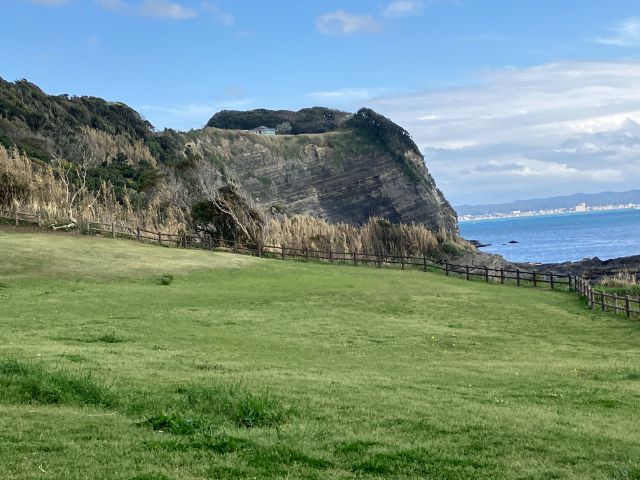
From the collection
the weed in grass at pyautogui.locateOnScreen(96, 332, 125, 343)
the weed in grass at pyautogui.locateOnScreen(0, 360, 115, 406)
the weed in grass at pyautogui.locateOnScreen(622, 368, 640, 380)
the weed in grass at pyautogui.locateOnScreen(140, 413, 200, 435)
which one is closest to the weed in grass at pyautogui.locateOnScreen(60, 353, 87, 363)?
the weed in grass at pyautogui.locateOnScreen(0, 360, 115, 406)

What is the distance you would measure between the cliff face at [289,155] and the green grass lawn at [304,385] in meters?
75.8

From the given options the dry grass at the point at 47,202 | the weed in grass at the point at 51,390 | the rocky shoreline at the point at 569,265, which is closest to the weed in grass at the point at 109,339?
the weed in grass at the point at 51,390

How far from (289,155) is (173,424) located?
13586 cm

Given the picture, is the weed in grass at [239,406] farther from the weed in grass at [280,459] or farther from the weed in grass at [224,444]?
the weed in grass at [280,459]

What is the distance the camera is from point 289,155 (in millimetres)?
144500

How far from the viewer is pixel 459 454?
31.1 feet

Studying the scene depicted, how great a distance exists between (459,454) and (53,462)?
15.6 feet

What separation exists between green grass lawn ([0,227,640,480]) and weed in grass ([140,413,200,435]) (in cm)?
3

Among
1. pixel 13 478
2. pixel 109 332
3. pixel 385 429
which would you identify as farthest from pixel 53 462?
pixel 109 332

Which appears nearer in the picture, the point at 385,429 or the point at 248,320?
the point at 385,429

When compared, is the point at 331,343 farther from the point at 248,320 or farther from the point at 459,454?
the point at 459,454

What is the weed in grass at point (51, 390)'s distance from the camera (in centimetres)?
1141

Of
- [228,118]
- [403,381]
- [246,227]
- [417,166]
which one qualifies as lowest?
[403,381]

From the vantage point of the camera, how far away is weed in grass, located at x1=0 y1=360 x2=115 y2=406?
1141cm
